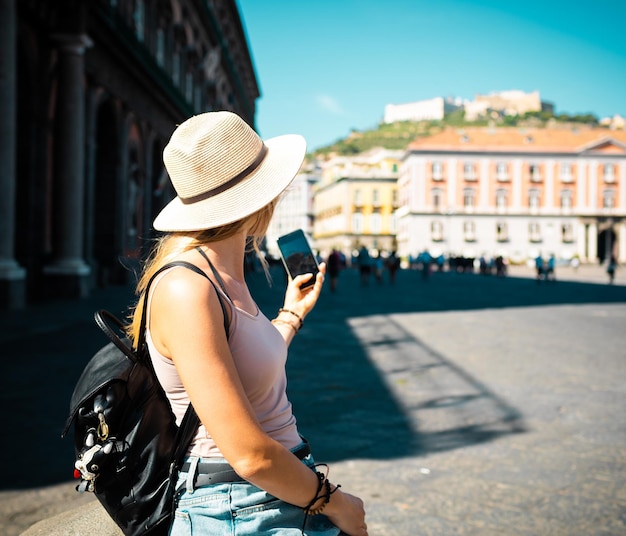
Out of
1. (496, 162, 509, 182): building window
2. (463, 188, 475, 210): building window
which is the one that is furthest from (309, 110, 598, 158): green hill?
(463, 188, 475, 210): building window

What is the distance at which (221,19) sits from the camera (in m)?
44.2

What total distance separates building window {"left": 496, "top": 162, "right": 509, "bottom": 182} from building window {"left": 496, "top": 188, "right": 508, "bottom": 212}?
1291 mm

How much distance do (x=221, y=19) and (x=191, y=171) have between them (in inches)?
1786

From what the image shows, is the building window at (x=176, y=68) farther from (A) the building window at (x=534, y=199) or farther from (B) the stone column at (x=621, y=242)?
(B) the stone column at (x=621, y=242)

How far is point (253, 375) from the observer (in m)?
1.68

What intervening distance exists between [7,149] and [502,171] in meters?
76.9

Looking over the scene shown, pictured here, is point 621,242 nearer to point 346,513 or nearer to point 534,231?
point 534,231

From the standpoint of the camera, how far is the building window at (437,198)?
84.2 metres

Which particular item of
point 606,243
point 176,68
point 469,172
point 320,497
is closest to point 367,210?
point 469,172

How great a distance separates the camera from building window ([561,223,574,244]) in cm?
8369

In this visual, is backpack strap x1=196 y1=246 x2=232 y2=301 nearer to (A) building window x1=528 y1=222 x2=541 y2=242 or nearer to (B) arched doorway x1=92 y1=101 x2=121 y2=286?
(B) arched doorway x1=92 y1=101 x2=121 y2=286

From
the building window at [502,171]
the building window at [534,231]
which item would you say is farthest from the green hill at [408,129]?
the building window at [534,231]

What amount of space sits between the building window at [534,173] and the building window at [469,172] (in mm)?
6543

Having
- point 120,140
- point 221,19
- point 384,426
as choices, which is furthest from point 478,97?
point 384,426
